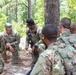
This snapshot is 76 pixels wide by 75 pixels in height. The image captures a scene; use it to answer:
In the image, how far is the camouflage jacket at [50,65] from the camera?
2439 mm

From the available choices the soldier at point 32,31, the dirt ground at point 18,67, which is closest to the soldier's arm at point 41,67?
the soldier at point 32,31

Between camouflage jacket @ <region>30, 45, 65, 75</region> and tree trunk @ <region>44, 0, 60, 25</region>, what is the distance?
15.0ft

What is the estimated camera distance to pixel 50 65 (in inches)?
96.8

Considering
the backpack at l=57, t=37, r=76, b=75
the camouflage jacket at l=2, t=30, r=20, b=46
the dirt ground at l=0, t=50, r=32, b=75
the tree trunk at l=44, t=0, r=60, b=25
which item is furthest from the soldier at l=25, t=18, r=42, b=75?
the backpack at l=57, t=37, r=76, b=75

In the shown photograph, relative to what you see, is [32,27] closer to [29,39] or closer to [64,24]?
[29,39]

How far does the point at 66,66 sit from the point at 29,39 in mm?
5074

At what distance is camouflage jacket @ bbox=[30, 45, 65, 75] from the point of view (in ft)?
8.00

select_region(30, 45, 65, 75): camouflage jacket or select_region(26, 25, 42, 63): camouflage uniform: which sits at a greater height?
select_region(30, 45, 65, 75): camouflage jacket

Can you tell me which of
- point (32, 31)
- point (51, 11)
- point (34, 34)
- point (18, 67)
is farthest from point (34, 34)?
point (18, 67)

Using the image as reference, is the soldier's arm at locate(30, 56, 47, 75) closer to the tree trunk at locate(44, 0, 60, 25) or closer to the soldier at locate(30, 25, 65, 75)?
the soldier at locate(30, 25, 65, 75)

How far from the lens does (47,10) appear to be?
707cm

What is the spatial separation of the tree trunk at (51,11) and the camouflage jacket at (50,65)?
4.58 m

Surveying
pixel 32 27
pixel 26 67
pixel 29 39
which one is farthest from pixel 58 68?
pixel 26 67

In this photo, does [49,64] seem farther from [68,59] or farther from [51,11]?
A: [51,11]
